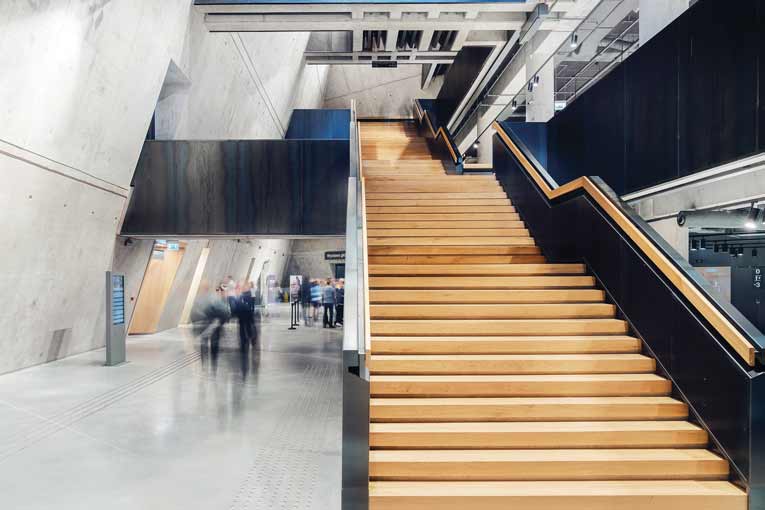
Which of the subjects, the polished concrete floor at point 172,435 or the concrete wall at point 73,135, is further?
the concrete wall at point 73,135

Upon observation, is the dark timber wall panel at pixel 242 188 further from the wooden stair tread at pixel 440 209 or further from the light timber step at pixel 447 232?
the light timber step at pixel 447 232

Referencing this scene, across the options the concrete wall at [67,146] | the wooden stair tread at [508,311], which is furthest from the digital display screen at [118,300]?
the wooden stair tread at [508,311]

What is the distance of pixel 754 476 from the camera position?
144 inches

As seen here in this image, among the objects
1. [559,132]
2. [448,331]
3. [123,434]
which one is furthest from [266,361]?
[559,132]

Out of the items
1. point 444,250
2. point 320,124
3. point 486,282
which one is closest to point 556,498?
point 486,282

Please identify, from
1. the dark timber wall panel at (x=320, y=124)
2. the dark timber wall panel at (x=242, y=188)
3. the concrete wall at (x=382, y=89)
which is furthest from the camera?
the concrete wall at (x=382, y=89)

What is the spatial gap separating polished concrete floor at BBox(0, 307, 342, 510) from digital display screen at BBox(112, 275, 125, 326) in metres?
0.78

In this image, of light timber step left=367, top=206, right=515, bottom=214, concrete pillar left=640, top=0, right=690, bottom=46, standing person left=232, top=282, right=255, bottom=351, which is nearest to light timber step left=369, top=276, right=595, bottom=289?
light timber step left=367, top=206, right=515, bottom=214

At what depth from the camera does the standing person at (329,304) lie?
1594 cm

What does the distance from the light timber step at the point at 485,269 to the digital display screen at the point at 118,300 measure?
209 inches

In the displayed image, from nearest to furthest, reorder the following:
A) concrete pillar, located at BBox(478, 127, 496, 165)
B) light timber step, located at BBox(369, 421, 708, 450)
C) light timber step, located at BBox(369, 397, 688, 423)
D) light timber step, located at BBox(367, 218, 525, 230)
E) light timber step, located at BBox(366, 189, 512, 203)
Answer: light timber step, located at BBox(369, 421, 708, 450), light timber step, located at BBox(369, 397, 688, 423), light timber step, located at BBox(367, 218, 525, 230), light timber step, located at BBox(366, 189, 512, 203), concrete pillar, located at BBox(478, 127, 496, 165)

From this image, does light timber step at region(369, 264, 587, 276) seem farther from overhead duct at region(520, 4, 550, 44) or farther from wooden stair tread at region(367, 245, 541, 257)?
overhead duct at region(520, 4, 550, 44)

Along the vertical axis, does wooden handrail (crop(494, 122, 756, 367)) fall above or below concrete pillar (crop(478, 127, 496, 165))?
below

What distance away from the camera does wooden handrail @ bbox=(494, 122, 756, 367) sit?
382cm
